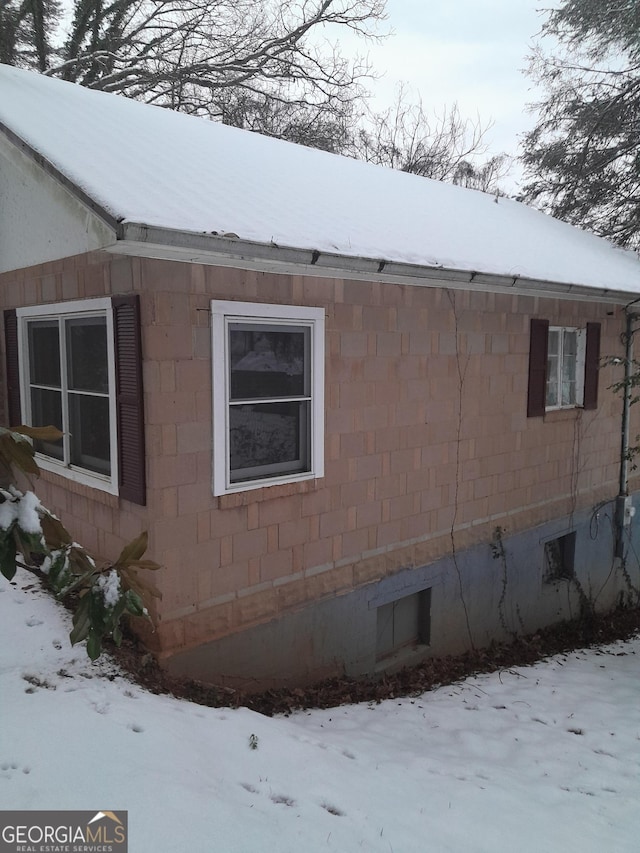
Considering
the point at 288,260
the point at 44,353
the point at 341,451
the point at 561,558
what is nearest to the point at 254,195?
the point at 288,260

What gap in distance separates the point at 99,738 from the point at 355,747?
1754 mm

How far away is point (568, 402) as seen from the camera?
8.07 m

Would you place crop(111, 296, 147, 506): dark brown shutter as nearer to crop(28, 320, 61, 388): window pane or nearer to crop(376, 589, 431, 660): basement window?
crop(28, 320, 61, 388): window pane

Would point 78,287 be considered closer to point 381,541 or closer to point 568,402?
point 381,541

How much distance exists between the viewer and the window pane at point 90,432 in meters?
4.80

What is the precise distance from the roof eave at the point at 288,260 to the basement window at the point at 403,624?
3074 millimetres

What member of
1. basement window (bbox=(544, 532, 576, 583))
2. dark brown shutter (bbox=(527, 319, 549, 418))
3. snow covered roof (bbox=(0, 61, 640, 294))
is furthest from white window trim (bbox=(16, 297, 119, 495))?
basement window (bbox=(544, 532, 576, 583))

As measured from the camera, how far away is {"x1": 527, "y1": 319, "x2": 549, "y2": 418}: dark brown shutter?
7.20m

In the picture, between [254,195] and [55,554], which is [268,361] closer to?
[254,195]

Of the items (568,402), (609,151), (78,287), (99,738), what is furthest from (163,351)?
(609,151)

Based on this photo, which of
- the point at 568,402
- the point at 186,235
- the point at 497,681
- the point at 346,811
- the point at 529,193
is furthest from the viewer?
the point at 529,193

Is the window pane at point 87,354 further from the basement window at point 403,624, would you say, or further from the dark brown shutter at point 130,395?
the basement window at point 403,624

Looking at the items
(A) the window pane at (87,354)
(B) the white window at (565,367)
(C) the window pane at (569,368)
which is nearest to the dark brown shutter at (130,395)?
(A) the window pane at (87,354)

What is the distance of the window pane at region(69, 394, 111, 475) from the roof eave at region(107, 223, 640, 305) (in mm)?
1452
